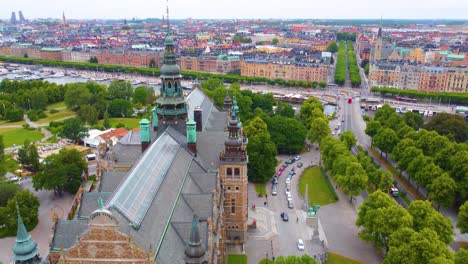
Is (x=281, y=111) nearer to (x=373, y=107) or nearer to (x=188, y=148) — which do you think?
(x=373, y=107)

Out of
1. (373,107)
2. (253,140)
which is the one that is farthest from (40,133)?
(373,107)

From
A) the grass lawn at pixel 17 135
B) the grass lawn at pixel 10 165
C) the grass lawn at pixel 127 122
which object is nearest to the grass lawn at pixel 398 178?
the grass lawn at pixel 127 122

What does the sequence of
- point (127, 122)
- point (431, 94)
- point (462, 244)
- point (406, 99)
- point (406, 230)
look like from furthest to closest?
point (406, 99) → point (431, 94) → point (127, 122) → point (462, 244) → point (406, 230)

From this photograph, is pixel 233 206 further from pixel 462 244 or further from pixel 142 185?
pixel 462 244

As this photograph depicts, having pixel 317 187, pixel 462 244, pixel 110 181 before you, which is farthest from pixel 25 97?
pixel 462 244

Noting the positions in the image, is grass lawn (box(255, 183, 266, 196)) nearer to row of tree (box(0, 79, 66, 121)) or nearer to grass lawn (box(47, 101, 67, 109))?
row of tree (box(0, 79, 66, 121))

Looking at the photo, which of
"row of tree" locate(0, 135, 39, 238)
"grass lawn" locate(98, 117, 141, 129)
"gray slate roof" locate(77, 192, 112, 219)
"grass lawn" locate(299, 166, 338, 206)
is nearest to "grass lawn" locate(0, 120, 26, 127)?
"grass lawn" locate(98, 117, 141, 129)
